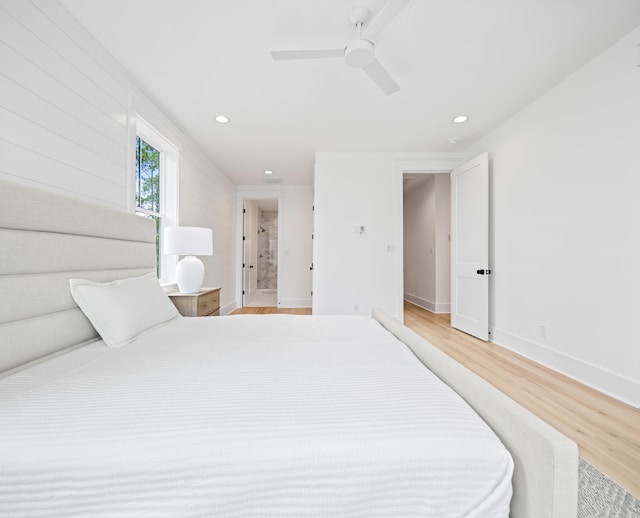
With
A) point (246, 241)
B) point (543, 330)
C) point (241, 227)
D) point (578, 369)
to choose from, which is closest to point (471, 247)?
point (543, 330)

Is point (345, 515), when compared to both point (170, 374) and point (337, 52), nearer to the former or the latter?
point (170, 374)

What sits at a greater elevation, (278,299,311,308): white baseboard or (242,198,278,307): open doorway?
(242,198,278,307): open doorway

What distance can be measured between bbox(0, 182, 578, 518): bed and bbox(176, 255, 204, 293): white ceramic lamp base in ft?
4.79

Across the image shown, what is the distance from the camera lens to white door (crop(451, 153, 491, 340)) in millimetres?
3305

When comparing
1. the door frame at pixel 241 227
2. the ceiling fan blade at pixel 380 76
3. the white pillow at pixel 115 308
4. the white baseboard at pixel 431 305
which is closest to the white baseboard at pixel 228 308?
the door frame at pixel 241 227

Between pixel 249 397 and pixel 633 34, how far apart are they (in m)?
3.25

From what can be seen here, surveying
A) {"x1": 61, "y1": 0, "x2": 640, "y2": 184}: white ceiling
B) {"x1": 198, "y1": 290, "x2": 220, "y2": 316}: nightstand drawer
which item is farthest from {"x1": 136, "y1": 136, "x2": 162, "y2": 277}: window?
{"x1": 198, "y1": 290, "x2": 220, "y2": 316}: nightstand drawer

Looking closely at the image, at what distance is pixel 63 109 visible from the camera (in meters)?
1.68

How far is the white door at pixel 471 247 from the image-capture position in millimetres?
3305

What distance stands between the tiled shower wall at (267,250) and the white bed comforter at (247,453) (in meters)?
7.34

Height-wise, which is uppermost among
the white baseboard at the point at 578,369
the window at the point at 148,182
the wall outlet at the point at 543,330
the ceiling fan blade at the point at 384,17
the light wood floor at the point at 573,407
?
the ceiling fan blade at the point at 384,17

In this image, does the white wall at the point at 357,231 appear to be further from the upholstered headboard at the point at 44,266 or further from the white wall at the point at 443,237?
the upholstered headboard at the point at 44,266

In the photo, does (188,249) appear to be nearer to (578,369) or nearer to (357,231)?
(357,231)

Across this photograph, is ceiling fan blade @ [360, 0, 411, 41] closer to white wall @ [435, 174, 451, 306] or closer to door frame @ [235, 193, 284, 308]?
white wall @ [435, 174, 451, 306]
